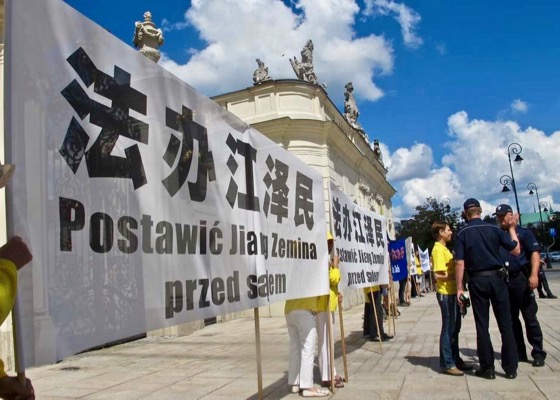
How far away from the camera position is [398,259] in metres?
11.7

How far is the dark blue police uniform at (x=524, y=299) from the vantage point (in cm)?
621

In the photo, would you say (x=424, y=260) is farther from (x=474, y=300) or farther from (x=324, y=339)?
(x=324, y=339)

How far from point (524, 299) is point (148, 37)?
1232 cm

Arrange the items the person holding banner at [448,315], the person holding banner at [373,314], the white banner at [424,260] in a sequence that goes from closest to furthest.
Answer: the person holding banner at [448,315]
the person holding banner at [373,314]
the white banner at [424,260]

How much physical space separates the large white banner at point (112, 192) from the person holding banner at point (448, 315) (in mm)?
3143

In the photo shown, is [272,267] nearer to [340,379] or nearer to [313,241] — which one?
[313,241]

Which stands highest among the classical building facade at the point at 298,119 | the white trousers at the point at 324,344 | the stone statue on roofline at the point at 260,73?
the stone statue on roofline at the point at 260,73

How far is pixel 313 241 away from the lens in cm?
540

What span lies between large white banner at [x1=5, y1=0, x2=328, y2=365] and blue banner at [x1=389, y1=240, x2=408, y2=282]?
8.11 meters

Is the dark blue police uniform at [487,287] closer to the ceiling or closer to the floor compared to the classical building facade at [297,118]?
closer to the floor

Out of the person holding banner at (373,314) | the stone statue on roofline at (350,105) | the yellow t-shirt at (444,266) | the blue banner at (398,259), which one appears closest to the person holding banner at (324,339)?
the yellow t-shirt at (444,266)

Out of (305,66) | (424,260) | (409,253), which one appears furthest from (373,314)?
(305,66)

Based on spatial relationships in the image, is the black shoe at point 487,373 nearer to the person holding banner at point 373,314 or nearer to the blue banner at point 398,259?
the person holding banner at point 373,314

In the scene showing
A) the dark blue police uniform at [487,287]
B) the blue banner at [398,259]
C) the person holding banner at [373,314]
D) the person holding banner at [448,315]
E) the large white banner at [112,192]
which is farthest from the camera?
the blue banner at [398,259]
